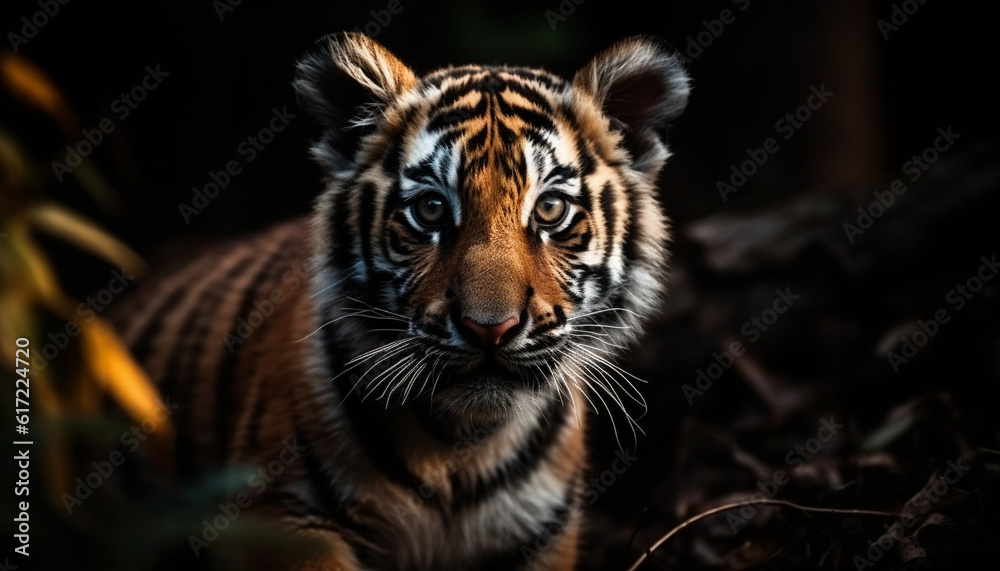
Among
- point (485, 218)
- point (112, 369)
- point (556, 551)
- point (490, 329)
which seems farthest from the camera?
point (556, 551)

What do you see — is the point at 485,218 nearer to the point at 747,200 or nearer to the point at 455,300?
the point at 455,300

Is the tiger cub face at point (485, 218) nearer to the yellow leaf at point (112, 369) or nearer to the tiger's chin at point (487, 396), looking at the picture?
the tiger's chin at point (487, 396)

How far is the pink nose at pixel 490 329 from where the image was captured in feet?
5.88

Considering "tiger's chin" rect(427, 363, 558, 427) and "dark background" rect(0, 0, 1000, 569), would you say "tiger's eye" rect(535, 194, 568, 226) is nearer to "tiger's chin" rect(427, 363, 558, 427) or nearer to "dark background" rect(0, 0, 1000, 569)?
"tiger's chin" rect(427, 363, 558, 427)

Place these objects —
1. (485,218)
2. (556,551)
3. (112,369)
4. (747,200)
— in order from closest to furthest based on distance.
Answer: (485,218) < (112,369) < (556,551) < (747,200)

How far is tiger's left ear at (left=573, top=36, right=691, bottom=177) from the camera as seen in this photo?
2.17 meters

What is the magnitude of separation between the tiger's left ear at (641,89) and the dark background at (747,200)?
977 millimetres

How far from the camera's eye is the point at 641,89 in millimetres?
2258

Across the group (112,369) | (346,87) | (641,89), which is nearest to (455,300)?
(346,87)

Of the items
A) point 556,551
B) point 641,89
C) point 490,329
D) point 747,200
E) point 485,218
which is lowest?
point 556,551

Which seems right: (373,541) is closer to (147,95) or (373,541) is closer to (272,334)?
(272,334)

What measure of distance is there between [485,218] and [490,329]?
26 centimetres

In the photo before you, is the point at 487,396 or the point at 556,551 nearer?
the point at 487,396

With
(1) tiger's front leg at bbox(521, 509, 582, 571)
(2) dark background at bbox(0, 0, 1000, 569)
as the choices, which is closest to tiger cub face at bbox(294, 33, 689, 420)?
(1) tiger's front leg at bbox(521, 509, 582, 571)
